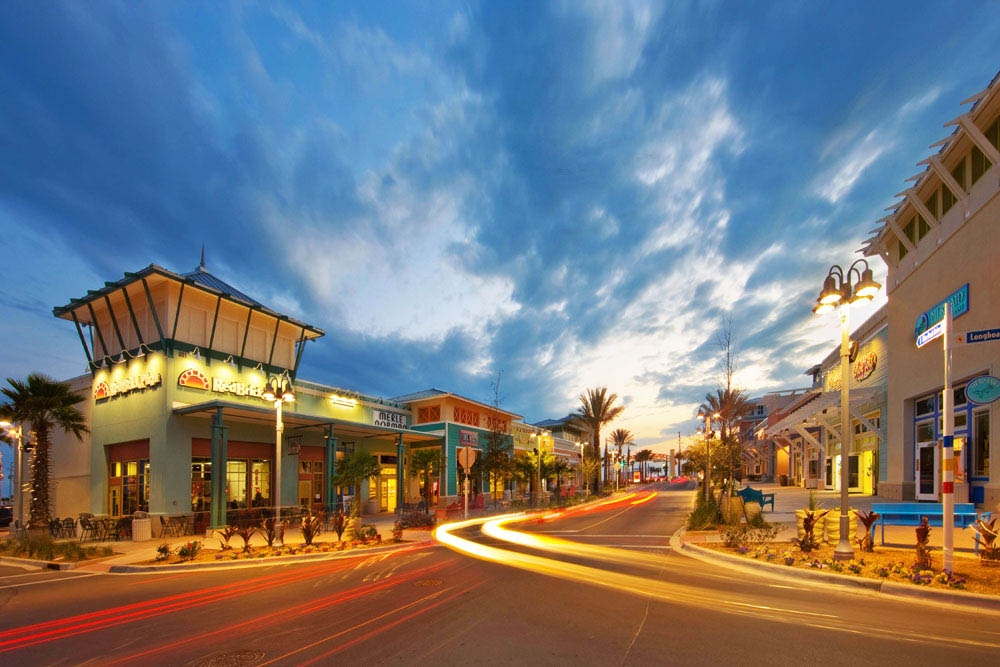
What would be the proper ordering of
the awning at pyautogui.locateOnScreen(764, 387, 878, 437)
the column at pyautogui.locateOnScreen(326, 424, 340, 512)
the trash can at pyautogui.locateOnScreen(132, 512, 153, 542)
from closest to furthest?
the trash can at pyautogui.locateOnScreen(132, 512, 153, 542) < the column at pyautogui.locateOnScreen(326, 424, 340, 512) < the awning at pyautogui.locateOnScreen(764, 387, 878, 437)

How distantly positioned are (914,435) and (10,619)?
31359mm

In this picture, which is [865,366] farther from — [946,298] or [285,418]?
[285,418]

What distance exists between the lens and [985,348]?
1822 cm

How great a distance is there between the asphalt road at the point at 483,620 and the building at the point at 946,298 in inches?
321

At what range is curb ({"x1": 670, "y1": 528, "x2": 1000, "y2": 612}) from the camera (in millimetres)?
8250

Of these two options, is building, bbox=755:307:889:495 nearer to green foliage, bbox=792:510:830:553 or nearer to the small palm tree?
green foliage, bbox=792:510:830:553

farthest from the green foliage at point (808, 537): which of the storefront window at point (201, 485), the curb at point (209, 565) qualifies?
the storefront window at point (201, 485)

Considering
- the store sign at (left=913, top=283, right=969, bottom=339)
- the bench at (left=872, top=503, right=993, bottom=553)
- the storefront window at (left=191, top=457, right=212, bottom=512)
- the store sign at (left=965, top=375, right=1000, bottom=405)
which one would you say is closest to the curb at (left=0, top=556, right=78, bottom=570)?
the storefront window at (left=191, top=457, right=212, bottom=512)

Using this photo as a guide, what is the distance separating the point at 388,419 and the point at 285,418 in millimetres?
11948

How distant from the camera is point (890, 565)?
10398 mm

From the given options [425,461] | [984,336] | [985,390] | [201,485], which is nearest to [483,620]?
[984,336]

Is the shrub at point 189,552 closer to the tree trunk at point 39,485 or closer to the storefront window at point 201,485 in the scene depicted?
the storefront window at point 201,485

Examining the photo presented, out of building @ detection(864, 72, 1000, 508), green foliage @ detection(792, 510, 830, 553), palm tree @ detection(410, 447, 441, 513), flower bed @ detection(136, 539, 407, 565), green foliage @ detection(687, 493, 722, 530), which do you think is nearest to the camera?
green foliage @ detection(792, 510, 830, 553)

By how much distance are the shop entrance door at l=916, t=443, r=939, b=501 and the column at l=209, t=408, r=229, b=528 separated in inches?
1134
